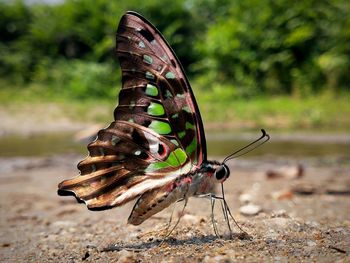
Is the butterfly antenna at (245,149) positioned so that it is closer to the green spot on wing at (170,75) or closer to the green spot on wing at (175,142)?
the green spot on wing at (175,142)

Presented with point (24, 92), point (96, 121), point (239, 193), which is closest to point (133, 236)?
point (239, 193)

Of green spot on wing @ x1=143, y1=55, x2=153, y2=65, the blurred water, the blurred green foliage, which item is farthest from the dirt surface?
the blurred green foliage

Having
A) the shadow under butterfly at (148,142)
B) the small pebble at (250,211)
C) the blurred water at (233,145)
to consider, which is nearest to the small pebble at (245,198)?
the small pebble at (250,211)

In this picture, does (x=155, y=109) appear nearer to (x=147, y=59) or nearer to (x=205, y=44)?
(x=147, y=59)

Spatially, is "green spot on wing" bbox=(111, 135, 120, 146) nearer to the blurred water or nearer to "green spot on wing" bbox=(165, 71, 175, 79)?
"green spot on wing" bbox=(165, 71, 175, 79)

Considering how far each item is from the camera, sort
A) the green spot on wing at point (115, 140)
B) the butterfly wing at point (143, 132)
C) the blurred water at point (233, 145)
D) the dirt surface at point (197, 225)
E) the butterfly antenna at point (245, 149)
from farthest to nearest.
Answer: the blurred water at point (233, 145) → the green spot on wing at point (115, 140) → the butterfly wing at point (143, 132) → the butterfly antenna at point (245, 149) → the dirt surface at point (197, 225)

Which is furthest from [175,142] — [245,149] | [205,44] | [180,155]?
[205,44]
